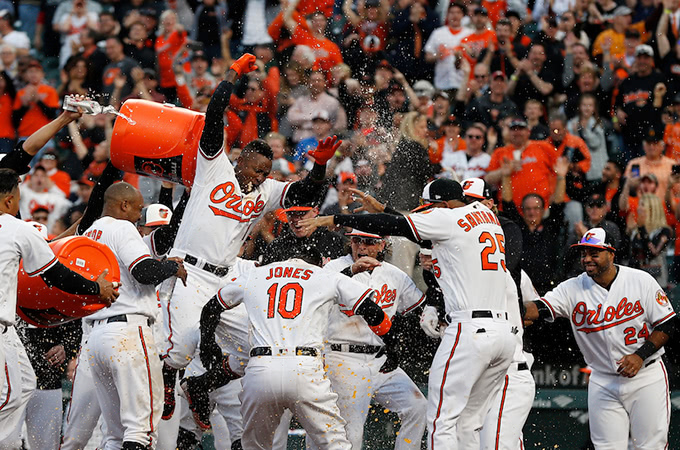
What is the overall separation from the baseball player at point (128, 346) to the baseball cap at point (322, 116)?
16.6 feet

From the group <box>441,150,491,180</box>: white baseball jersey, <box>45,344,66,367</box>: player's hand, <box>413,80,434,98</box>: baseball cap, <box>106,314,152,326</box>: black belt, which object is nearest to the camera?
<box>106,314,152,326</box>: black belt

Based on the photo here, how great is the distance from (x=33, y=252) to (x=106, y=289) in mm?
549

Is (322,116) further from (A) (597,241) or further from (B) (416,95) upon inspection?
(A) (597,241)

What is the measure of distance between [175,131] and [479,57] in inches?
256

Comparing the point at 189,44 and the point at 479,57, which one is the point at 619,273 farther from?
the point at 189,44

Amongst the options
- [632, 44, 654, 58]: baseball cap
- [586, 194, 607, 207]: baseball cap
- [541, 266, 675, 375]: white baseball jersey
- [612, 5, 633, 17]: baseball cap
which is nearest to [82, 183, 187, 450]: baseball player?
[541, 266, 675, 375]: white baseball jersey

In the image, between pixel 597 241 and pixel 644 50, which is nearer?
pixel 597 241

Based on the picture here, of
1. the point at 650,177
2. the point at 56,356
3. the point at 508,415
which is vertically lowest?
the point at 56,356

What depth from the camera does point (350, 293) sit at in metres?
7.63

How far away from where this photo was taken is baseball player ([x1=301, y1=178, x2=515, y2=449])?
774cm

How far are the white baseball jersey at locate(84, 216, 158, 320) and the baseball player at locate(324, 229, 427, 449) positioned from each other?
68.1 inches

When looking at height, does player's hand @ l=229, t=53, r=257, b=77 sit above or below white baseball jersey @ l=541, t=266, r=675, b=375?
above

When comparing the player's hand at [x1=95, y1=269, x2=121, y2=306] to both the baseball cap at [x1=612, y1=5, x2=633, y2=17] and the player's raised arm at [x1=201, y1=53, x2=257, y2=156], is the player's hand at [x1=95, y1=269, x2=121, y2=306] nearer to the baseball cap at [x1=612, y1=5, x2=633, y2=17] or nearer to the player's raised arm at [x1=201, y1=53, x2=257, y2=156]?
the player's raised arm at [x1=201, y1=53, x2=257, y2=156]

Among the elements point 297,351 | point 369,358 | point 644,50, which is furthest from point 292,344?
point 644,50
